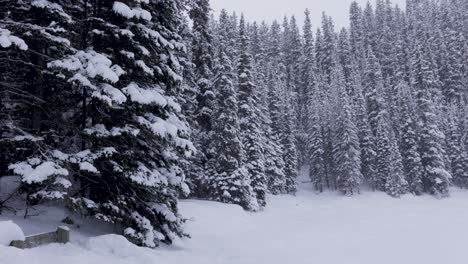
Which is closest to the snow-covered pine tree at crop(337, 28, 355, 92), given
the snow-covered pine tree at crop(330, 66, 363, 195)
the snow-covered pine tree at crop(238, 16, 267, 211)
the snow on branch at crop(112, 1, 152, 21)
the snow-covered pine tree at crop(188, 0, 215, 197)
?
the snow-covered pine tree at crop(330, 66, 363, 195)

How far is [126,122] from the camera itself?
42.2 feet

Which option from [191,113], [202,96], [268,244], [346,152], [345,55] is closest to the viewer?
[268,244]

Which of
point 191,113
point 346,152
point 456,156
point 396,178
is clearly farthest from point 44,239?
point 456,156

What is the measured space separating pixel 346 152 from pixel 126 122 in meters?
50.6

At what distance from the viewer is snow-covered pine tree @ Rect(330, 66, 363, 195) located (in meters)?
59.1

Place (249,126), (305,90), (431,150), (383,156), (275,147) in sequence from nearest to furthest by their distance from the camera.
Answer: (249,126) < (275,147) < (431,150) < (383,156) < (305,90)

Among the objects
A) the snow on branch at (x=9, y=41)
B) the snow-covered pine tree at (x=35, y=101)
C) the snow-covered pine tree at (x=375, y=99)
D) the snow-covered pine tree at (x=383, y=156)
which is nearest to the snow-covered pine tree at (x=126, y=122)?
the snow-covered pine tree at (x=35, y=101)

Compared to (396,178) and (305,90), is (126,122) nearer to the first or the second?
(396,178)

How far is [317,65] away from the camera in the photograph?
326 ft

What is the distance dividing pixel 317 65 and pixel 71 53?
9203 centimetres

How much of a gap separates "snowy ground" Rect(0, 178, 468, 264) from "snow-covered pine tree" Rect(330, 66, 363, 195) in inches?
885

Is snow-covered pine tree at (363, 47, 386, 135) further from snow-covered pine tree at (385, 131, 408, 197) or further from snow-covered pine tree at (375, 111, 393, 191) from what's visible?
snow-covered pine tree at (385, 131, 408, 197)

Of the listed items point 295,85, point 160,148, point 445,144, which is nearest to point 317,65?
point 295,85

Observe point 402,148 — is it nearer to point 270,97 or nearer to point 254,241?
point 270,97
